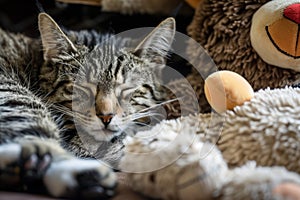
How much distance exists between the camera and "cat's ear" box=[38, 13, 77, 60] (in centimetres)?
124

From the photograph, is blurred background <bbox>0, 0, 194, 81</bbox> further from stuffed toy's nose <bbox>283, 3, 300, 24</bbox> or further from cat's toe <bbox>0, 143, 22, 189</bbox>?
cat's toe <bbox>0, 143, 22, 189</bbox>

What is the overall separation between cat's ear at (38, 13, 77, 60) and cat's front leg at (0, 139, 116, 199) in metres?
0.43

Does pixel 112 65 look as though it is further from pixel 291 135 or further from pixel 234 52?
pixel 291 135

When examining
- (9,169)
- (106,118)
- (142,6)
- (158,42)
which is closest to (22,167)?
(9,169)

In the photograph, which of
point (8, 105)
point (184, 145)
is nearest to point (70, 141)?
point (8, 105)

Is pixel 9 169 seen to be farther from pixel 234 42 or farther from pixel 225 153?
pixel 234 42

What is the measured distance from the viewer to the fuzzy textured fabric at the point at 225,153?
81 cm

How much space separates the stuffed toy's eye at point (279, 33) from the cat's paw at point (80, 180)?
527mm

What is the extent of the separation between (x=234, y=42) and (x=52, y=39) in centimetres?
48

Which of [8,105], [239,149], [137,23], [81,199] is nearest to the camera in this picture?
[81,199]

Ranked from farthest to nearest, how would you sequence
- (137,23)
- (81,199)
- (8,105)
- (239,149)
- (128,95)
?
1. (137,23)
2. (128,95)
3. (8,105)
4. (239,149)
5. (81,199)

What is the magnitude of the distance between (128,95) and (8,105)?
299mm

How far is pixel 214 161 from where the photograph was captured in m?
0.86

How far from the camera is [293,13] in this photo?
3.65 ft
